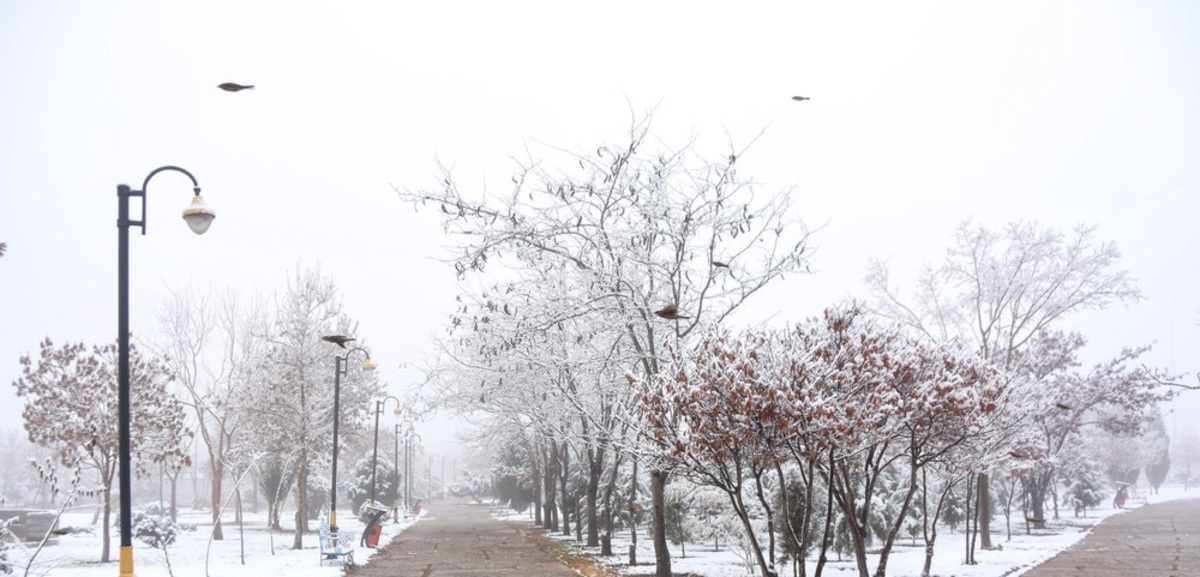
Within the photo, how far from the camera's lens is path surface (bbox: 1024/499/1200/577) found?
1988cm

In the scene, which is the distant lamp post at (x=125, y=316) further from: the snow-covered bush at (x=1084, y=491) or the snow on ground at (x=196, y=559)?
the snow-covered bush at (x=1084, y=491)

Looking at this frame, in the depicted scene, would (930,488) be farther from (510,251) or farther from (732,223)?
(510,251)

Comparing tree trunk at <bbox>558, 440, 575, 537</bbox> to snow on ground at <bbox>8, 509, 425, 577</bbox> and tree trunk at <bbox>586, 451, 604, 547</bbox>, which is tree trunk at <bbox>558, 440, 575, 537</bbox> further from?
snow on ground at <bbox>8, 509, 425, 577</bbox>

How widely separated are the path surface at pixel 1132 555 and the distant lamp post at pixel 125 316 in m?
16.6

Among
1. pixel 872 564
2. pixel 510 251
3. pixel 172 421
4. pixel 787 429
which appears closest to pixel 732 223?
pixel 510 251

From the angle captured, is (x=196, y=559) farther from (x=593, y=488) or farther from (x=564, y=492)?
(x=564, y=492)

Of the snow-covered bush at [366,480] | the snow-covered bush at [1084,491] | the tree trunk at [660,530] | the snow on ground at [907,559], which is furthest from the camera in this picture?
the snow-covered bush at [366,480]

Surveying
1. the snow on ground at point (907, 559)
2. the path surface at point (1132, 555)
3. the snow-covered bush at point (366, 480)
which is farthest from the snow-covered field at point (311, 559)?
the snow-covered bush at point (366, 480)

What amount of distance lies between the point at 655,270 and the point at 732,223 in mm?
1628

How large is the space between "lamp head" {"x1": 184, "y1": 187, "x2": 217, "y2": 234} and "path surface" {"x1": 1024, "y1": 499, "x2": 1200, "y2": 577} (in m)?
16.6

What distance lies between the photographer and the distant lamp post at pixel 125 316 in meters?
10.4

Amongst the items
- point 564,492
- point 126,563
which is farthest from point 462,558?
point 126,563

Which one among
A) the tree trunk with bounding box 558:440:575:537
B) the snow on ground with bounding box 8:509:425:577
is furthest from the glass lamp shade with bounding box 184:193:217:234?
the tree trunk with bounding box 558:440:575:537

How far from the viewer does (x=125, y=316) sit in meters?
11.0
